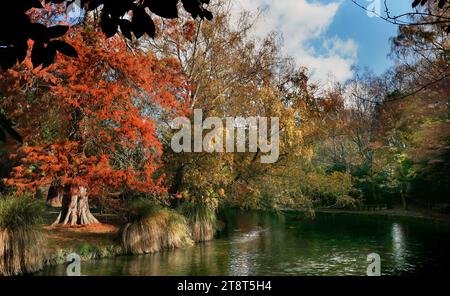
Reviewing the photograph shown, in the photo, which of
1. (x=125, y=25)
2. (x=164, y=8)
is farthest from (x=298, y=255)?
(x=164, y=8)

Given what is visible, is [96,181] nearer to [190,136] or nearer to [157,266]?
[157,266]

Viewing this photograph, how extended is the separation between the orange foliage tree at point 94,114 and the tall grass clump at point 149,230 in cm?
65

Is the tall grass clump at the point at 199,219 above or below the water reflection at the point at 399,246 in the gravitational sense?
above

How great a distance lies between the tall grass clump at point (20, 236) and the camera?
8430mm

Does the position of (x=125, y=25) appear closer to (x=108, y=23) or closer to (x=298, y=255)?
(x=108, y=23)

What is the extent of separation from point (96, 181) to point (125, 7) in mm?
9886

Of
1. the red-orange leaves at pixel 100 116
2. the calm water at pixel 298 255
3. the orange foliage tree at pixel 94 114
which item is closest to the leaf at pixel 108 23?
the calm water at pixel 298 255

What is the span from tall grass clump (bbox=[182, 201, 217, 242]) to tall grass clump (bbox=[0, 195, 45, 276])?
235 inches

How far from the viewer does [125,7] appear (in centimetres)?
181

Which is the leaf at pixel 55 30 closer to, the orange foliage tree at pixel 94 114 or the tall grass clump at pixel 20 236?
the tall grass clump at pixel 20 236

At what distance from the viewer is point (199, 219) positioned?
14680mm

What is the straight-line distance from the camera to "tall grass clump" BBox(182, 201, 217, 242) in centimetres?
1445

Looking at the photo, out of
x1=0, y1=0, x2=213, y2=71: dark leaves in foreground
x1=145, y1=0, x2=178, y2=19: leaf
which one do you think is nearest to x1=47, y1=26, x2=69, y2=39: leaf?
x1=0, y1=0, x2=213, y2=71: dark leaves in foreground

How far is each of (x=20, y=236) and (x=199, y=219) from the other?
22.8 ft
